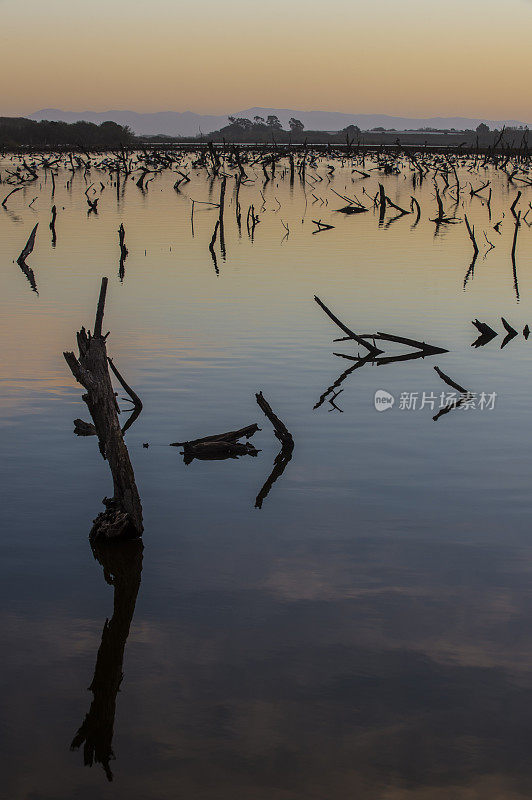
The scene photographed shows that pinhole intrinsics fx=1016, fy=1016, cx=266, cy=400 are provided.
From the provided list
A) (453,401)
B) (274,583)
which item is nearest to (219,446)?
(274,583)

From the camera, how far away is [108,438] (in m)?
9.13

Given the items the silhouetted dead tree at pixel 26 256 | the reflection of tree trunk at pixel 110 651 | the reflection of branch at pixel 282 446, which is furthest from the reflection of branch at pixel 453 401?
the silhouetted dead tree at pixel 26 256

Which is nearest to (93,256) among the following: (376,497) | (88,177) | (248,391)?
(248,391)

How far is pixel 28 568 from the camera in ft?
28.3

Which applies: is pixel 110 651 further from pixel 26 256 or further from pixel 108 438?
pixel 26 256

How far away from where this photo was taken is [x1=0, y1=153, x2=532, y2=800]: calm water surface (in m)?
6.05

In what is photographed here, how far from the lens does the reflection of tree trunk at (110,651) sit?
6.18m

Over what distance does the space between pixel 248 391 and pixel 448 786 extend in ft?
31.1

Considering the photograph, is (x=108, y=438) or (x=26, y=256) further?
(x=26, y=256)

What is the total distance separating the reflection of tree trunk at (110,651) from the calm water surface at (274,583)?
2 cm

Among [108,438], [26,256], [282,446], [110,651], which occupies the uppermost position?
[108,438]

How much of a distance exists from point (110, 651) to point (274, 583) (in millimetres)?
1614

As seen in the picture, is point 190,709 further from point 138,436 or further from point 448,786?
point 138,436

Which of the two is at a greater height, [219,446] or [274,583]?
[219,446]
